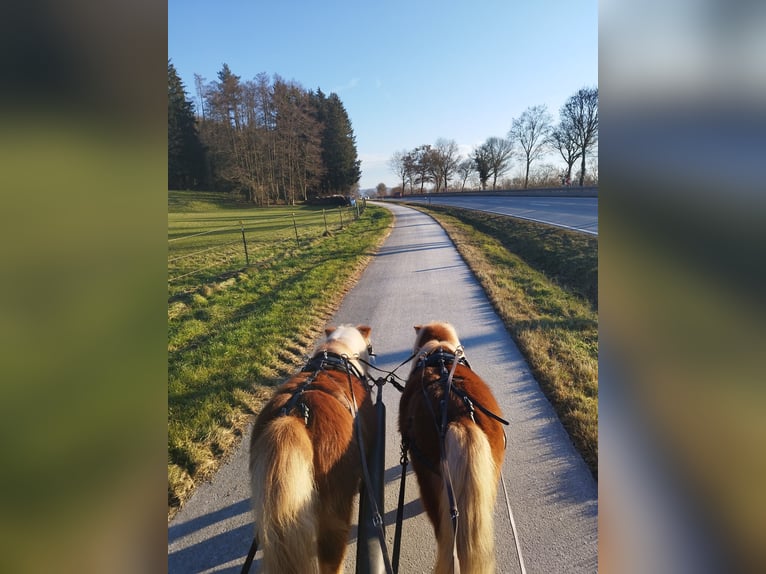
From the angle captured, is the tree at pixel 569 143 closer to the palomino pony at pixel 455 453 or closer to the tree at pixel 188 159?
the palomino pony at pixel 455 453

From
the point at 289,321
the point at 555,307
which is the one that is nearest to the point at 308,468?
the point at 289,321

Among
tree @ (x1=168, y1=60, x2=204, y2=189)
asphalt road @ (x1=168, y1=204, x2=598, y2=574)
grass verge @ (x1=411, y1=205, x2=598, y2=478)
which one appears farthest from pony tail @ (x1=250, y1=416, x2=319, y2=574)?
tree @ (x1=168, y1=60, x2=204, y2=189)

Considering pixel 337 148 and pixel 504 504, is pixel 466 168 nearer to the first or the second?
pixel 337 148

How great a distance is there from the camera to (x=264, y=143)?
30047mm

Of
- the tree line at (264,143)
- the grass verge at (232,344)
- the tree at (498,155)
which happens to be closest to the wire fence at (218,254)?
the grass verge at (232,344)

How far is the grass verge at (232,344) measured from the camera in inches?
136

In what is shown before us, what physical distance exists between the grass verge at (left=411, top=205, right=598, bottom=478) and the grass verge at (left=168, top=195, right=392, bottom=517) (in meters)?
→ 3.11

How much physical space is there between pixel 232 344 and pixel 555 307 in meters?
5.28

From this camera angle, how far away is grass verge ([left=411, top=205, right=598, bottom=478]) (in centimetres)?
373

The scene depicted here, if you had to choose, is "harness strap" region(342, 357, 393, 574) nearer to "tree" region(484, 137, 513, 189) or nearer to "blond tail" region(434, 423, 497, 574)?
"blond tail" region(434, 423, 497, 574)
